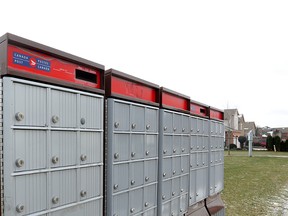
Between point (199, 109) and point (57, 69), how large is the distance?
4275 mm

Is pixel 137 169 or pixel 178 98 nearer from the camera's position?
pixel 137 169

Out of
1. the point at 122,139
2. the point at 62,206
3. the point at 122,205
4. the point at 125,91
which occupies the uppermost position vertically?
the point at 125,91

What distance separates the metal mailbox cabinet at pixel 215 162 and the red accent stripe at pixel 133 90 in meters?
3.12

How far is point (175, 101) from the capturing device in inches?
201

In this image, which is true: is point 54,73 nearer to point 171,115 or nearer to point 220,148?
point 171,115

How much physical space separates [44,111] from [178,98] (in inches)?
123

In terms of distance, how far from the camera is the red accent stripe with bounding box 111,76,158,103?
3535 millimetres

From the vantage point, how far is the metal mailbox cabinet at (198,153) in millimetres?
5773

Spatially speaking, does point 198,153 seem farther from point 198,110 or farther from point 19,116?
point 19,116

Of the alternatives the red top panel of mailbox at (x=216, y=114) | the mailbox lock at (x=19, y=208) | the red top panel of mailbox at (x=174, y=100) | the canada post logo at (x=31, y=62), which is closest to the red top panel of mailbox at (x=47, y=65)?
the canada post logo at (x=31, y=62)

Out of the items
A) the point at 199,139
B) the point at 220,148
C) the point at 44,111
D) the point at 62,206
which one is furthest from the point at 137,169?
the point at 220,148

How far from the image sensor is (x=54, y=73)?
2703 millimetres

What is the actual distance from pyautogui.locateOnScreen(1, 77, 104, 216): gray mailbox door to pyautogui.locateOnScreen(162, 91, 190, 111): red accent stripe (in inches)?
66.7

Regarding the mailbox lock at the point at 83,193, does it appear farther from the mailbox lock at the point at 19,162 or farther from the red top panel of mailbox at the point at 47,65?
the red top panel of mailbox at the point at 47,65
